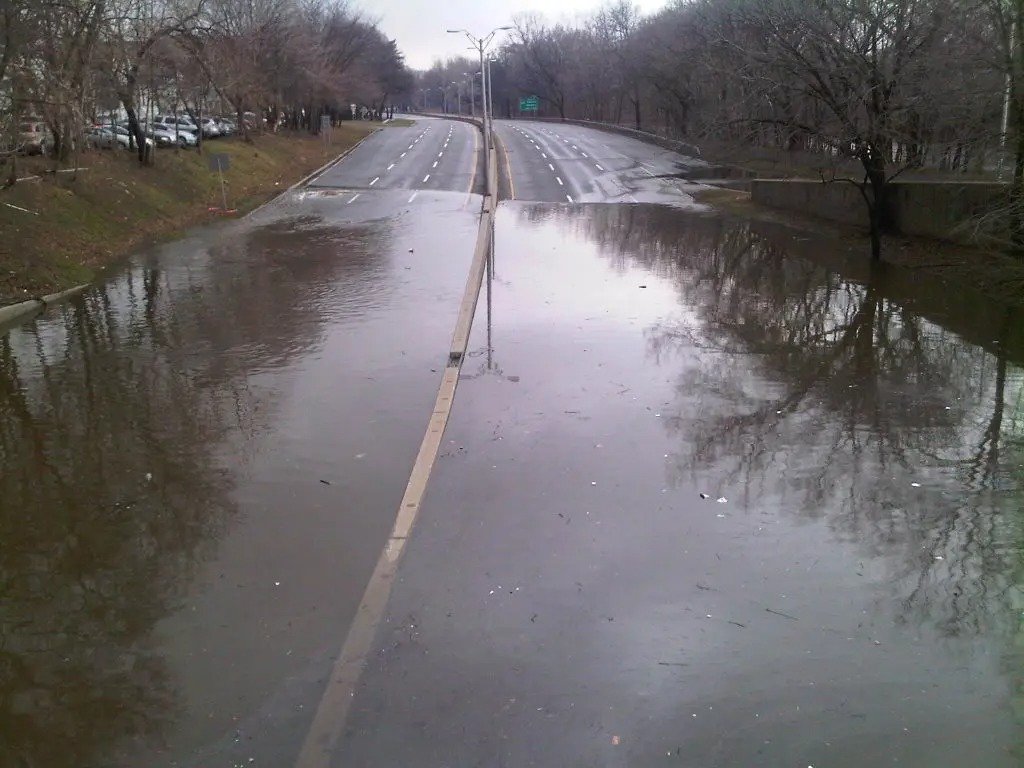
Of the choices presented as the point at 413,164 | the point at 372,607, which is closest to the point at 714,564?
the point at 372,607

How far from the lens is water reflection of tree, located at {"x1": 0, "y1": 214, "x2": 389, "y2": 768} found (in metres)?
4.60

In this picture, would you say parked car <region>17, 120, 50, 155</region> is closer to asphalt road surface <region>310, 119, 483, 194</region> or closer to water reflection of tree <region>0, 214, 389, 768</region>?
asphalt road surface <region>310, 119, 483, 194</region>

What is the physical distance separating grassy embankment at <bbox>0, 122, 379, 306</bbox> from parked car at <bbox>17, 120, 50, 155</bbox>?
2.49 ft

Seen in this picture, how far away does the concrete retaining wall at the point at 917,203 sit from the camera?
17891mm

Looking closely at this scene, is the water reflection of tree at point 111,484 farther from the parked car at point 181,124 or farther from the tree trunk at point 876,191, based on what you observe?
the parked car at point 181,124

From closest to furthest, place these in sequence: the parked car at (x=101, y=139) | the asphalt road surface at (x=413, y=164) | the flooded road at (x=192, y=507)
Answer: the flooded road at (x=192, y=507)
the parked car at (x=101, y=139)
the asphalt road surface at (x=413, y=164)

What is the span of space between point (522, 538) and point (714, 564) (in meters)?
1.41

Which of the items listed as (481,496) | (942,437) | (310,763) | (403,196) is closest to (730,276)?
(942,437)

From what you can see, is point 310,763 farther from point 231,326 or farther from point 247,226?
point 247,226

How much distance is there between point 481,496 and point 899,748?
12.4 feet

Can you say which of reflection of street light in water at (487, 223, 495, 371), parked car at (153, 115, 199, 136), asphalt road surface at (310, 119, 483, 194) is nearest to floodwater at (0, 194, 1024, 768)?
reflection of street light in water at (487, 223, 495, 371)

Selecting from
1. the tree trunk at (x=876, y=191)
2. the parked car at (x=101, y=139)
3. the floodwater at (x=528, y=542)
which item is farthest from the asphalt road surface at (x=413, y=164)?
the floodwater at (x=528, y=542)

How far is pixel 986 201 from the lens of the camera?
690 inches

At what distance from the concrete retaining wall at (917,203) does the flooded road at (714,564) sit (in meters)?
6.96
